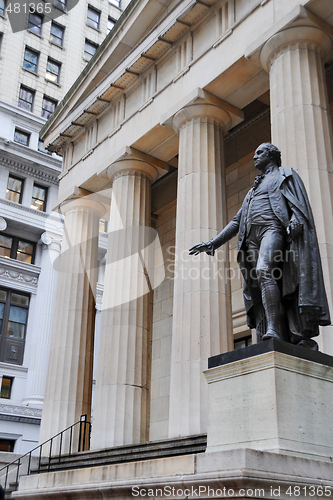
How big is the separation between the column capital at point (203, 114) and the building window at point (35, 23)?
34.7 m

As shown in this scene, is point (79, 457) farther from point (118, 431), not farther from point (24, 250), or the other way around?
point (24, 250)

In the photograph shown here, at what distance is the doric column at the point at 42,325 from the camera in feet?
117

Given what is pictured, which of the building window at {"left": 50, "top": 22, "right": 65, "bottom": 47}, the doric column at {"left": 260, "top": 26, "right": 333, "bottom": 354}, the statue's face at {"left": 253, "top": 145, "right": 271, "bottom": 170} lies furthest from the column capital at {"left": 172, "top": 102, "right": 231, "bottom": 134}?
the building window at {"left": 50, "top": 22, "right": 65, "bottom": 47}

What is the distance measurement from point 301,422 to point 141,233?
1294 centimetres

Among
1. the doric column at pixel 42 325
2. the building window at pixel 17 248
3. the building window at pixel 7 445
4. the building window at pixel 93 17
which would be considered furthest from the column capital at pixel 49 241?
the building window at pixel 93 17

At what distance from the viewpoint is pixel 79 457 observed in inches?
618

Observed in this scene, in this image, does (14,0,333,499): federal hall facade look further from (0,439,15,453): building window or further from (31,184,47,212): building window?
(31,184,47,212): building window

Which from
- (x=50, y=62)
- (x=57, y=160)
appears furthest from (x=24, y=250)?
(x=50, y=62)

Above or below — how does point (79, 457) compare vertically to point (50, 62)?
below

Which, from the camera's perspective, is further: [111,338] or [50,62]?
[50,62]

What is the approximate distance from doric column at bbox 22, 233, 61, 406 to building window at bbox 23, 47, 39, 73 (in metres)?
15.3

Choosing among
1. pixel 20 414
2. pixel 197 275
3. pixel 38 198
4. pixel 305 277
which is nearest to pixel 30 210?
pixel 38 198

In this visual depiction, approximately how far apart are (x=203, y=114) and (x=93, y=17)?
40482 mm

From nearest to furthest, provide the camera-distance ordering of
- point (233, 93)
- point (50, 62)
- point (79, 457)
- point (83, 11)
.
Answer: point (79, 457) < point (233, 93) < point (50, 62) < point (83, 11)
